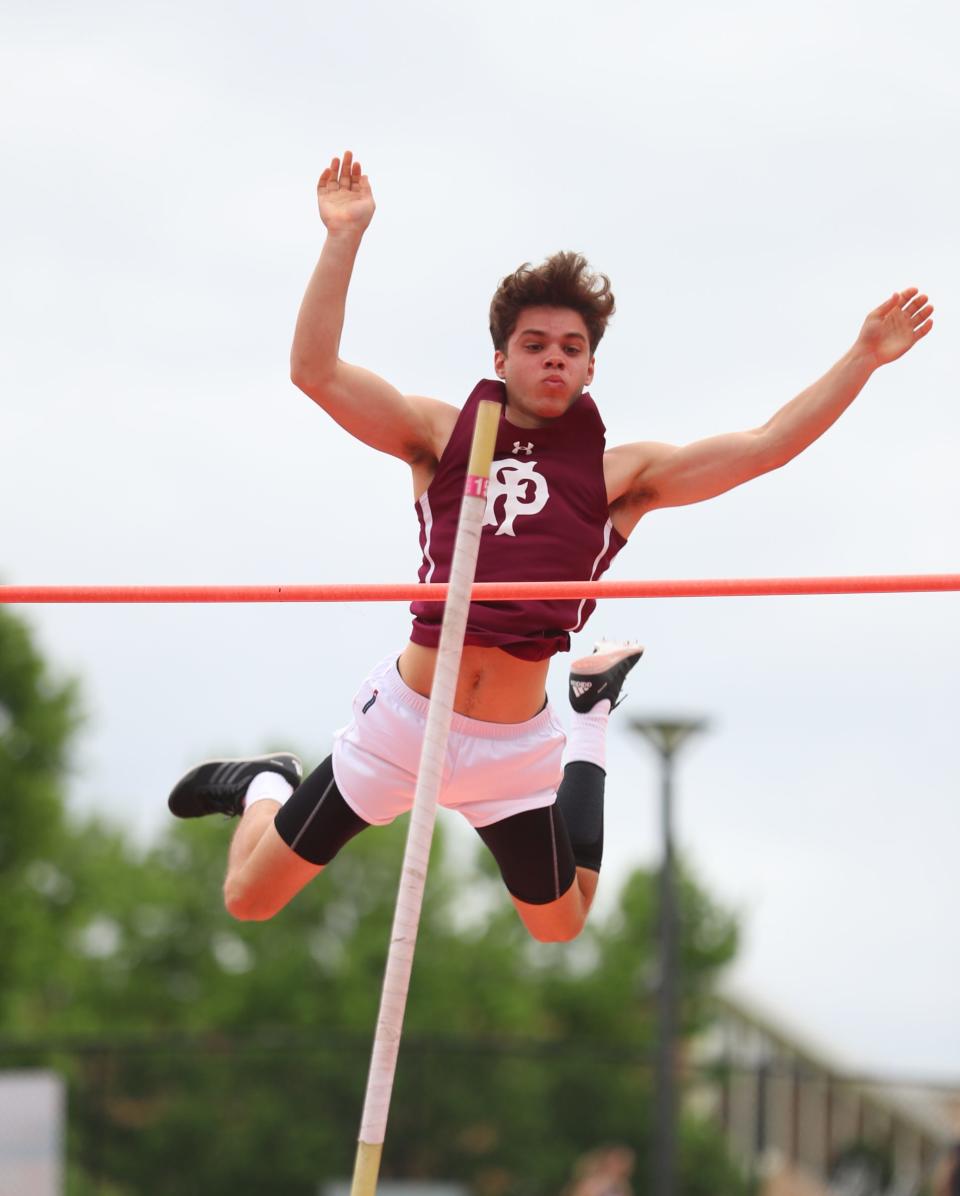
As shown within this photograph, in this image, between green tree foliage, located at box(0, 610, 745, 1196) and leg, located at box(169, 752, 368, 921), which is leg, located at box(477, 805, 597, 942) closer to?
leg, located at box(169, 752, 368, 921)

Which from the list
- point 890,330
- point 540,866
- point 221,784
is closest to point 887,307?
point 890,330

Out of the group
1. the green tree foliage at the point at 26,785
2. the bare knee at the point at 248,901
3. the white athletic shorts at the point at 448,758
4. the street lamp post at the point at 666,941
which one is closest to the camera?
the white athletic shorts at the point at 448,758

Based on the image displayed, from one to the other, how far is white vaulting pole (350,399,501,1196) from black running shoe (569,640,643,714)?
2.09 m

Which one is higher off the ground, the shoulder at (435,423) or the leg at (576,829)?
the shoulder at (435,423)

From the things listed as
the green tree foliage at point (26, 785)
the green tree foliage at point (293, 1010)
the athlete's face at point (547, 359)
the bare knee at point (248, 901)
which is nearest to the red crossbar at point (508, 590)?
the athlete's face at point (547, 359)

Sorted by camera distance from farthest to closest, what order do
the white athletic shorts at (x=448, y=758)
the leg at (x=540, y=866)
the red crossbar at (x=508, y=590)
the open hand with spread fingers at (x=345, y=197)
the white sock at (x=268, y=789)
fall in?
the white sock at (x=268, y=789) → the leg at (x=540, y=866) → the white athletic shorts at (x=448, y=758) → the red crossbar at (x=508, y=590) → the open hand with spread fingers at (x=345, y=197)

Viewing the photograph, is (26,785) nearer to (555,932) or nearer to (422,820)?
(555,932)

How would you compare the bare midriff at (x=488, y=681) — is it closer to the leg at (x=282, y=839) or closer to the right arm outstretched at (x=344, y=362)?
the leg at (x=282, y=839)

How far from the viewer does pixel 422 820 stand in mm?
4438

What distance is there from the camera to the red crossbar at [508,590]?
5301mm

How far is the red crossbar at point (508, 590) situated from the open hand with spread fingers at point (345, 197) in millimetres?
981

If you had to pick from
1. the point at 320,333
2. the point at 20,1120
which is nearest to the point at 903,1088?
the point at 20,1120

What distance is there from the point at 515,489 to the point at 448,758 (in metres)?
0.78

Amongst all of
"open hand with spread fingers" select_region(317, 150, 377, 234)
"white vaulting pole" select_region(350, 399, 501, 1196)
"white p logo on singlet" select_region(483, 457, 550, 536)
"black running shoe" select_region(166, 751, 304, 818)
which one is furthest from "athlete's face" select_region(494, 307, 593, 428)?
"black running shoe" select_region(166, 751, 304, 818)
